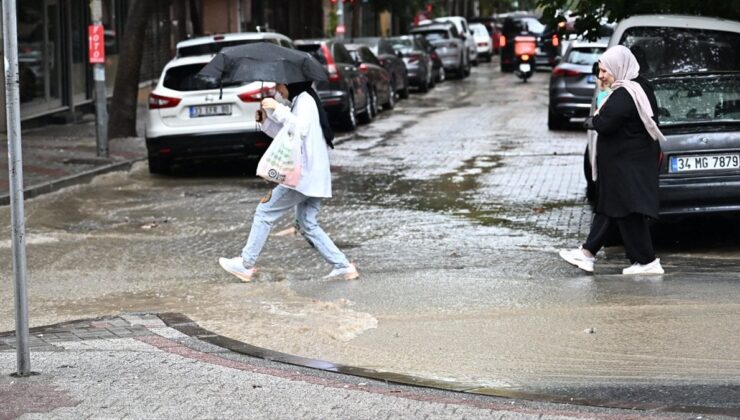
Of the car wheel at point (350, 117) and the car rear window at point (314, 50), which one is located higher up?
the car rear window at point (314, 50)

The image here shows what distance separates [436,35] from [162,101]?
27.5 metres

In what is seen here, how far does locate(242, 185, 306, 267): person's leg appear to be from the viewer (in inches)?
379

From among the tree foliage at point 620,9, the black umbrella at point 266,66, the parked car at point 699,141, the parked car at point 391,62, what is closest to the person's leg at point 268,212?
the black umbrella at point 266,66

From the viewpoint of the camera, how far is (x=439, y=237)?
12.0 metres

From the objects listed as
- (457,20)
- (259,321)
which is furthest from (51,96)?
(457,20)

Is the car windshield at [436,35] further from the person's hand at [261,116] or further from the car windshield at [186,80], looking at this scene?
the person's hand at [261,116]

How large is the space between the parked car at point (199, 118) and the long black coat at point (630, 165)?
26.1ft

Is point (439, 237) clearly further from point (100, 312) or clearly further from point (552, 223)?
point (100, 312)

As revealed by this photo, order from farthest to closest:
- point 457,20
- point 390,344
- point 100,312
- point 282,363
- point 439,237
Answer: point 457,20 → point 439,237 → point 100,312 → point 390,344 → point 282,363

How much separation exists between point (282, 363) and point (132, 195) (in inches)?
343

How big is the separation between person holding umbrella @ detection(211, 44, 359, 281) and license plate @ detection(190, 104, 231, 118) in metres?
7.15

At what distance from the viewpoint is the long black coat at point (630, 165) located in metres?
9.53

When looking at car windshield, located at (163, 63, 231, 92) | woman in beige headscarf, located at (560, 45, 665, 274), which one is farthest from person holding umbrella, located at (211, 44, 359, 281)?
car windshield, located at (163, 63, 231, 92)

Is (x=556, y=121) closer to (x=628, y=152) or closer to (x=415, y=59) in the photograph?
(x=415, y=59)
